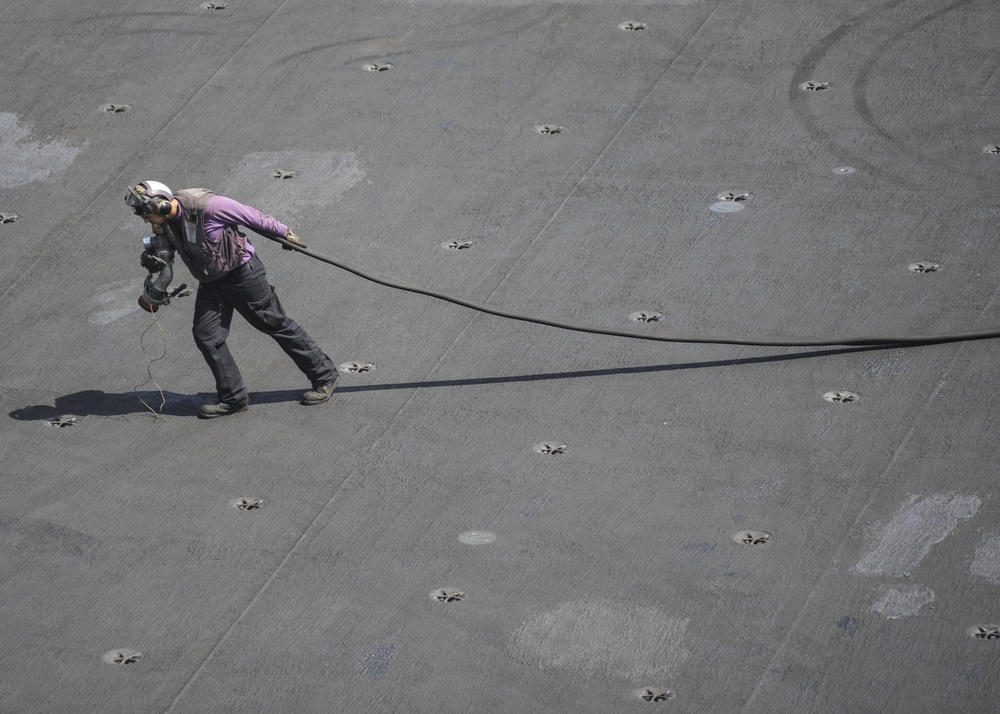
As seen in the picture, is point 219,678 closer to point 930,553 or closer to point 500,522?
point 500,522

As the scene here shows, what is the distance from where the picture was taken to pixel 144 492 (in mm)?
7367

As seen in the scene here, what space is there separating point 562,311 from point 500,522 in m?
1.78

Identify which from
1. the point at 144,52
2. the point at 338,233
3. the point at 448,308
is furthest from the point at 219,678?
the point at 144,52

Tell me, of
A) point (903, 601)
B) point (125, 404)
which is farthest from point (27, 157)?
point (903, 601)

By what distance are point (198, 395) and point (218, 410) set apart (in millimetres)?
288

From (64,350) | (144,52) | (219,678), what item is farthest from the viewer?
(144,52)

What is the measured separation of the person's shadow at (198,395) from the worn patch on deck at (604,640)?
1.83 m

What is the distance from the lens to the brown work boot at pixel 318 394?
25.6 feet

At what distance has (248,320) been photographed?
761 centimetres

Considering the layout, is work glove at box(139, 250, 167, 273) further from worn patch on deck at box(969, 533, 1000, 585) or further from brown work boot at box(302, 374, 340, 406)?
worn patch on deck at box(969, 533, 1000, 585)

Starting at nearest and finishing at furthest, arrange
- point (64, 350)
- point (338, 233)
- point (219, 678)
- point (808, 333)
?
point (219, 678)
point (808, 333)
point (64, 350)
point (338, 233)

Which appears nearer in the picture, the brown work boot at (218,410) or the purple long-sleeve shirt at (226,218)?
the purple long-sleeve shirt at (226,218)

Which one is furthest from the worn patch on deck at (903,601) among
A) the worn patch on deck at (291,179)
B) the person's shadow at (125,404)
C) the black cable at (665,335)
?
the worn patch on deck at (291,179)

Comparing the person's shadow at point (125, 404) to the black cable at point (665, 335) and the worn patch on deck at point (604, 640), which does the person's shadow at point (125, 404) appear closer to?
the black cable at point (665, 335)
